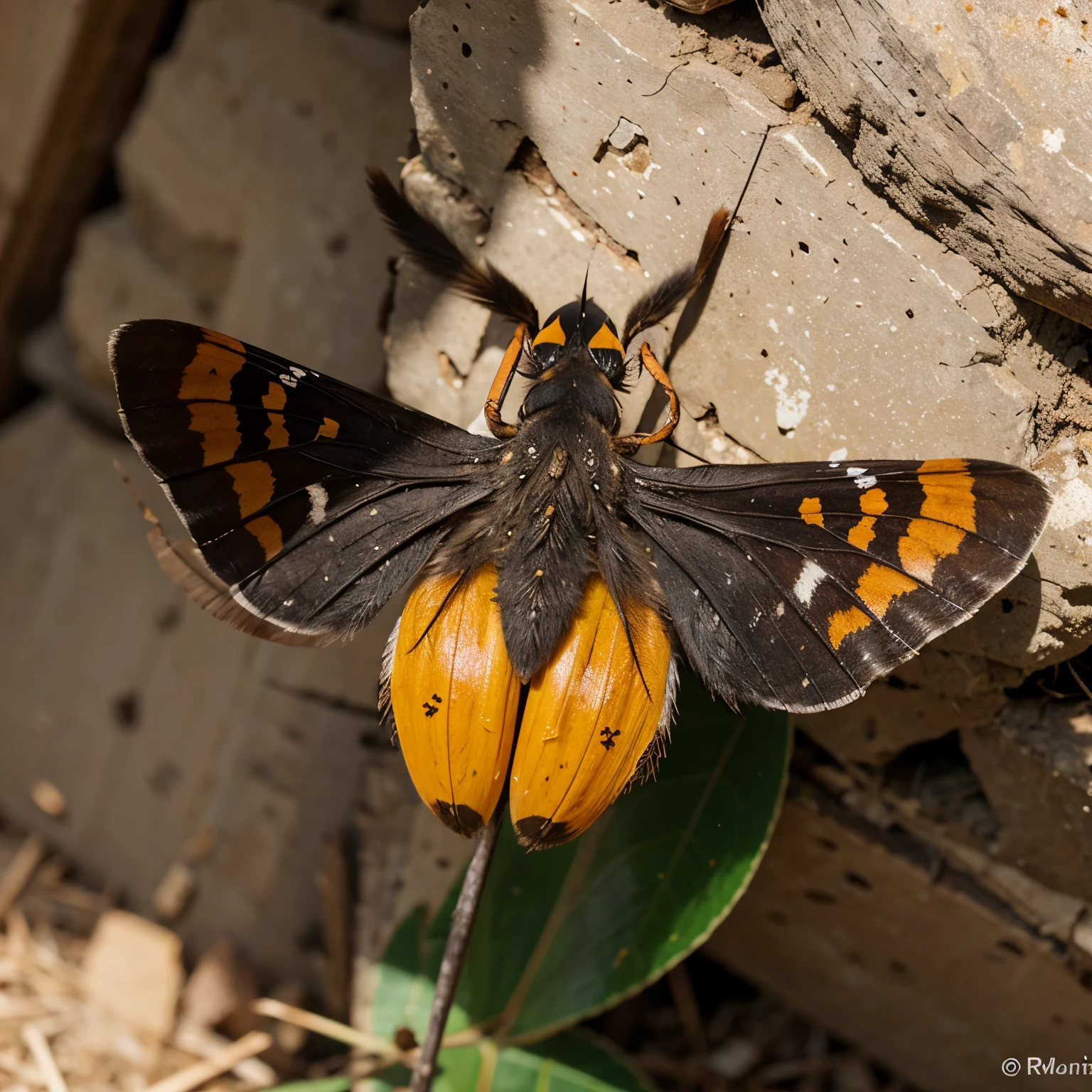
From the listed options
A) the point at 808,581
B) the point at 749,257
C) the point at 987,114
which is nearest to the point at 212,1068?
the point at 808,581

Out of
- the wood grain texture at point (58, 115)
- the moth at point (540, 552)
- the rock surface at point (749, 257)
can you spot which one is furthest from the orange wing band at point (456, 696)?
the wood grain texture at point (58, 115)

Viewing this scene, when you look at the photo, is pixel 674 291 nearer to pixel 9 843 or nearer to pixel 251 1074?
pixel 251 1074

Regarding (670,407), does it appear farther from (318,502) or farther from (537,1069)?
(537,1069)

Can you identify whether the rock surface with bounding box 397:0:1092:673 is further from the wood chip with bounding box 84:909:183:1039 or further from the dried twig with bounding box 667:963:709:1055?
the wood chip with bounding box 84:909:183:1039

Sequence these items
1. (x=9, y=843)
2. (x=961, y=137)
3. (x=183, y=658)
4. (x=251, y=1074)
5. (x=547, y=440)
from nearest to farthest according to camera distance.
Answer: (x=961, y=137) → (x=547, y=440) → (x=251, y=1074) → (x=183, y=658) → (x=9, y=843)

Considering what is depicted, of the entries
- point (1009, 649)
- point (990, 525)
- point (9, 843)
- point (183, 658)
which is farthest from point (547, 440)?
Answer: point (9, 843)

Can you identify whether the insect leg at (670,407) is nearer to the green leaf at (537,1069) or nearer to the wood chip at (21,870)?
the green leaf at (537,1069)

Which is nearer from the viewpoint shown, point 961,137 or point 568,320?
point 961,137
